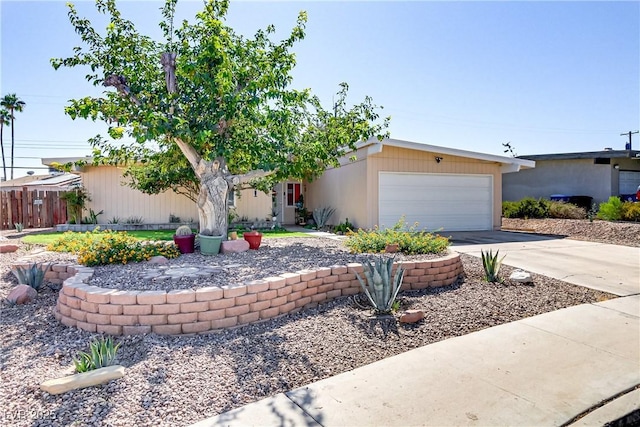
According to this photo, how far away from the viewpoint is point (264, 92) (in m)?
7.57

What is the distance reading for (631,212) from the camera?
44.4 ft

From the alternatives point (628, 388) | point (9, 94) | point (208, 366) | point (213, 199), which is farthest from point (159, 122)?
point (9, 94)

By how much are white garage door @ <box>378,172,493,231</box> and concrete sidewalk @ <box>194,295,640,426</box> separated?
9.09m

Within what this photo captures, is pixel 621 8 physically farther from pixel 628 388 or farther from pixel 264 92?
pixel 628 388

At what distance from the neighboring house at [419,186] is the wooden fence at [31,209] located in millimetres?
11227

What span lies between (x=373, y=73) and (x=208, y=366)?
11.1m

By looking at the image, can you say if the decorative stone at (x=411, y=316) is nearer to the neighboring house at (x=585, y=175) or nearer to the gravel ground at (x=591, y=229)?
the gravel ground at (x=591, y=229)

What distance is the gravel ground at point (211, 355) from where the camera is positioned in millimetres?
2527

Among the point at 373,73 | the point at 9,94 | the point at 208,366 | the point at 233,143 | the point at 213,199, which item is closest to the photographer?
the point at 208,366

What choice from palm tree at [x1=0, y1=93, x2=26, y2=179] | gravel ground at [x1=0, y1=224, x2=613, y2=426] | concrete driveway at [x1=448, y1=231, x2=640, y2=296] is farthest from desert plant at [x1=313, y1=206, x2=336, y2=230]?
palm tree at [x1=0, y1=93, x2=26, y2=179]

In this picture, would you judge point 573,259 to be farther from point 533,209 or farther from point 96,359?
point 533,209

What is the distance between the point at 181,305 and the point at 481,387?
9.22 feet

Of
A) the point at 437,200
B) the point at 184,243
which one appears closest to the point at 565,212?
the point at 437,200

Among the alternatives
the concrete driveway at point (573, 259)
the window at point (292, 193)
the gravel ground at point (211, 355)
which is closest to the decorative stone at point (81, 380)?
the gravel ground at point (211, 355)
